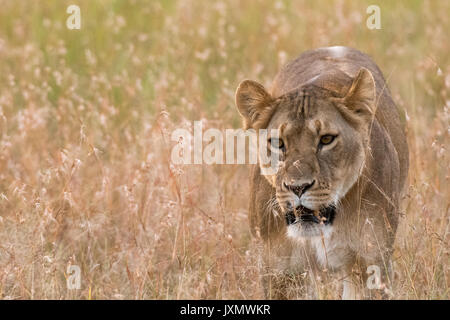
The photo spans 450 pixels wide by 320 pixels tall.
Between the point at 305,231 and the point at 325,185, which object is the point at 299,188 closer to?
the point at 325,185

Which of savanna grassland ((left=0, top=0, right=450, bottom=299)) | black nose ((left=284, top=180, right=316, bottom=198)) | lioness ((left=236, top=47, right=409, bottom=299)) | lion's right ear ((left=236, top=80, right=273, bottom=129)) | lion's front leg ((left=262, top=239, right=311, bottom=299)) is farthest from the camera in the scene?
savanna grassland ((left=0, top=0, right=450, bottom=299))

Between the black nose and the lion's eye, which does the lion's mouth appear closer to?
the black nose

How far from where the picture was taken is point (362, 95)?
Result: 16.1 ft

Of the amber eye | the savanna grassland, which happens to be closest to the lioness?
the amber eye

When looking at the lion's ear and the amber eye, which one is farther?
the lion's ear

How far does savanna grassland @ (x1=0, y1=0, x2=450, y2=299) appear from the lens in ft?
17.5

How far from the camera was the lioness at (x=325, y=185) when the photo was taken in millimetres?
4668

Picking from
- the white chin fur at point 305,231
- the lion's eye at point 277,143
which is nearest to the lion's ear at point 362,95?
the lion's eye at point 277,143

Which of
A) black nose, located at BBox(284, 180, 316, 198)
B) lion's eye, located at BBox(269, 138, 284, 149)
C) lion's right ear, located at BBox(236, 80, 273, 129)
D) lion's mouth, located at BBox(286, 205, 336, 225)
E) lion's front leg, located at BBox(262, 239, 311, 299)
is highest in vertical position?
lion's right ear, located at BBox(236, 80, 273, 129)

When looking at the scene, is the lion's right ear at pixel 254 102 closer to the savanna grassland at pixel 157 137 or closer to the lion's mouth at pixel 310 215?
the savanna grassland at pixel 157 137

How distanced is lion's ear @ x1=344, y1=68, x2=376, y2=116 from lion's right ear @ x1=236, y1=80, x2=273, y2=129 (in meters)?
0.45

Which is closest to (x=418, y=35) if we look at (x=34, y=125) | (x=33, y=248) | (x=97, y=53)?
→ (x=97, y=53)

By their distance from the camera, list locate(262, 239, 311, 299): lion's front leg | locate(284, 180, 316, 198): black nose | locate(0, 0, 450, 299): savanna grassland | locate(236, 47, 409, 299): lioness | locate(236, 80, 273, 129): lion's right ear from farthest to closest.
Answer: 1. locate(0, 0, 450, 299): savanna grassland
2. locate(236, 80, 273, 129): lion's right ear
3. locate(262, 239, 311, 299): lion's front leg
4. locate(236, 47, 409, 299): lioness
5. locate(284, 180, 316, 198): black nose
